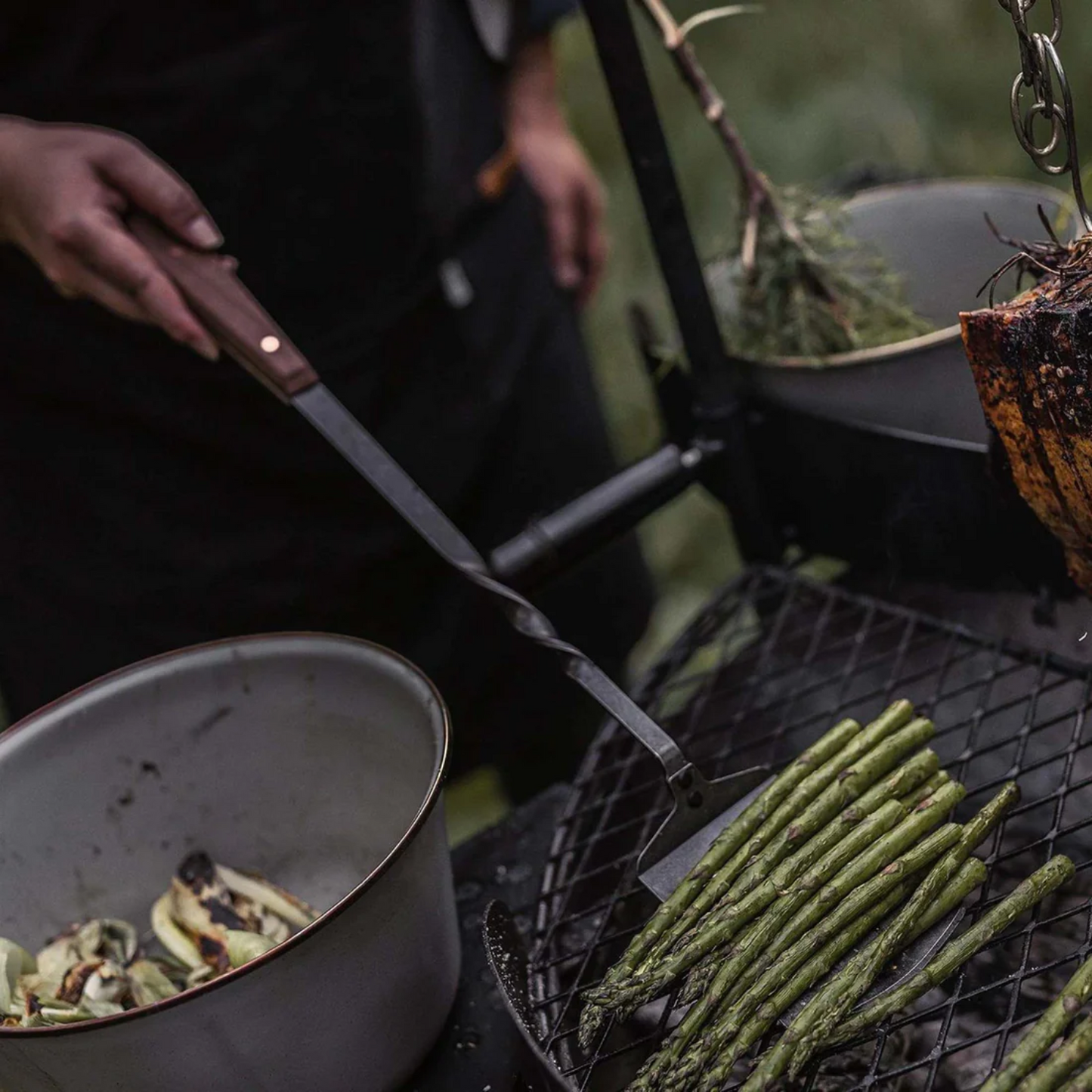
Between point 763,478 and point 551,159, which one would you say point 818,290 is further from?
point 551,159

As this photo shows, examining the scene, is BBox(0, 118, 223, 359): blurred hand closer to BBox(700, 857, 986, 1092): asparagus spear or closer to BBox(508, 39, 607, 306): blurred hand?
BBox(700, 857, 986, 1092): asparagus spear

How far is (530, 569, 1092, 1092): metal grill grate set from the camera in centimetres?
164

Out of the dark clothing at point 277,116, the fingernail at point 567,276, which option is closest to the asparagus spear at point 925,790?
the dark clothing at point 277,116

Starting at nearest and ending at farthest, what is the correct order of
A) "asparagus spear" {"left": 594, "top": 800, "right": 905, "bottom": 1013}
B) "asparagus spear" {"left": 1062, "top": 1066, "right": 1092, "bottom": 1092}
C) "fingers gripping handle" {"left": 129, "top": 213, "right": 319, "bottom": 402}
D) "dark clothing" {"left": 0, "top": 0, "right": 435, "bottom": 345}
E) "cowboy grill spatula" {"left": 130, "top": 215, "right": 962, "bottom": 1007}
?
"asparagus spear" {"left": 1062, "top": 1066, "right": 1092, "bottom": 1092}, "asparagus spear" {"left": 594, "top": 800, "right": 905, "bottom": 1013}, "cowboy grill spatula" {"left": 130, "top": 215, "right": 962, "bottom": 1007}, "fingers gripping handle" {"left": 129, "top": 213, "right": 319, "bottom": 402}, "dark clothing" {"left": 0, "top": 0, "right": 435, "bottom": 345}

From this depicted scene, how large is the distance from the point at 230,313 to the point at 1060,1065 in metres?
1.73

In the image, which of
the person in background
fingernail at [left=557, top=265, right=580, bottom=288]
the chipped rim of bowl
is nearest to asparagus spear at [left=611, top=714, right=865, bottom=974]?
the chipped rim of bowl

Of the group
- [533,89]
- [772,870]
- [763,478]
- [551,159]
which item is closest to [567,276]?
[551,159]

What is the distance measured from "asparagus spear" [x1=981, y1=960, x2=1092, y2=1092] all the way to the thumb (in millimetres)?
1808

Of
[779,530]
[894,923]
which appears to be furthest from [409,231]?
[894,923]

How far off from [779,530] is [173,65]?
1.76 meters

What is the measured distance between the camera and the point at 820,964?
4.95 feet

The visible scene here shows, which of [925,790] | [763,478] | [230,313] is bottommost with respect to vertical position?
[925,790]

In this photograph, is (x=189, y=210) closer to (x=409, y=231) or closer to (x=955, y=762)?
(x=409, y=231)

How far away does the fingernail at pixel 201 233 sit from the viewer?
81.3 inches
